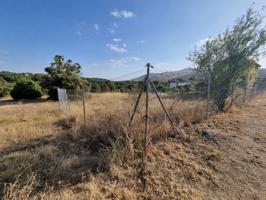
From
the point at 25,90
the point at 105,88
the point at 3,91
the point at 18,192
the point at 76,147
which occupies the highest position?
the point at 25,90

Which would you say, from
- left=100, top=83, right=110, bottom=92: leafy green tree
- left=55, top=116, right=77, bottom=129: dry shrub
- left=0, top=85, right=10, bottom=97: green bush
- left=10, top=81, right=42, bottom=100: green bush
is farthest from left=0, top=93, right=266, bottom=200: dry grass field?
left=0, top=85, right=10, bottom=97: green bush

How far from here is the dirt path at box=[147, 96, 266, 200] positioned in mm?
2467

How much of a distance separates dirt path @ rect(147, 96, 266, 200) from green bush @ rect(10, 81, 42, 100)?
17062 mm

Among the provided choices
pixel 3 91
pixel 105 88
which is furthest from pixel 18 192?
pixel 3 91

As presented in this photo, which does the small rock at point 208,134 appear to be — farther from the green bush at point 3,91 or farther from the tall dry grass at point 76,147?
the green bush at point 3,91

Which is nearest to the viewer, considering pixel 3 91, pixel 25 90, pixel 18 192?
pixel 18 192

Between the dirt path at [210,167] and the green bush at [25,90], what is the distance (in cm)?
1706

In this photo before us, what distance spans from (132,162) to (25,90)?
17292 millimetres

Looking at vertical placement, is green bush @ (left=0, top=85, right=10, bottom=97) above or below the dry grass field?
above

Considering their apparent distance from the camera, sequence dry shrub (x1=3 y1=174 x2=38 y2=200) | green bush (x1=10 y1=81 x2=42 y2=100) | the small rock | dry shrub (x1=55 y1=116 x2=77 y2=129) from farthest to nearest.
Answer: green bush (x1=10 y1=81 x2=42 y2=100) → dry shrub (x1=55 y1=116 x2=77 y2=129) → the small rock → dry shrub (x1=3 y1=174 x2=38 y2=200)

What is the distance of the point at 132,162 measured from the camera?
318 cm

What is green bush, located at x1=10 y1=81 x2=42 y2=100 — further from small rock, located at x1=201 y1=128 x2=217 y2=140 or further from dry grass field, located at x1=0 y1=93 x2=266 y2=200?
small rock, located at x1=201 y1=128 x2=217 y2=140

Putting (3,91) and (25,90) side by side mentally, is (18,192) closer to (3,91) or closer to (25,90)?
(25,90)

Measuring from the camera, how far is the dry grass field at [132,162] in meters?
A: 2.45
